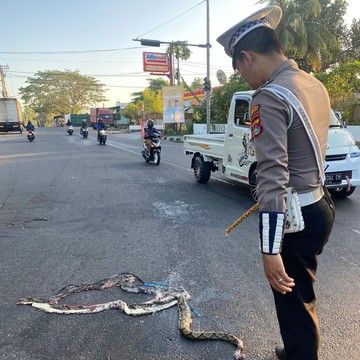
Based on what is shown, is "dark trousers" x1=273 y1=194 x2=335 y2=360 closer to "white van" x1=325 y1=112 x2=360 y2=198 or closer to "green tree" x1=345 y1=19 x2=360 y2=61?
"white van" x1=325 y1=112 x2=360 y2=198

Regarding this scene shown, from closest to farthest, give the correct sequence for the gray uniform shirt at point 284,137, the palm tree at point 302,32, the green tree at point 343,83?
the gray uniform shirt at point 284,137 → the green tree at point 343,83 → the palm tree at point 302,32

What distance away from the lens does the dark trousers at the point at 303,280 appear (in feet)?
5.47

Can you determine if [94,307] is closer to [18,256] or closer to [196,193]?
[18,256]

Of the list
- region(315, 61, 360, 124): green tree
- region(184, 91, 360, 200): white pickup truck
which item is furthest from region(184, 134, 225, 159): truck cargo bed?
region(315, 61, 360, 124): green tree

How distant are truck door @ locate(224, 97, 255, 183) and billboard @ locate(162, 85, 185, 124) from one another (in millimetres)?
21880

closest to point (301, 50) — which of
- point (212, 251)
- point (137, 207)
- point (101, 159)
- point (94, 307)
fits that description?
point (101, 159)

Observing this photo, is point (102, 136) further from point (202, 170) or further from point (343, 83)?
point (202, 170)

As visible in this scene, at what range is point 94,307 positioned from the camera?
112 inches

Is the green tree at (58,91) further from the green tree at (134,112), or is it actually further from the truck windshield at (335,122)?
the truck windshield at (335,122)

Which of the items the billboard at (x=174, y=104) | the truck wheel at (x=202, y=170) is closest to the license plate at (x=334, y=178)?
the truck wheel at (x=202, y=170)

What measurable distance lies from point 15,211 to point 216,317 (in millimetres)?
4648

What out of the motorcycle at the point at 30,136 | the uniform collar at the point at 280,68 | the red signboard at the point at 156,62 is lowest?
the motorcycle at the point at 30,136

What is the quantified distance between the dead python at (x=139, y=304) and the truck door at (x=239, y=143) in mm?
3519

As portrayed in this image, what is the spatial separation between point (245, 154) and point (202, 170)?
187 centimetres
